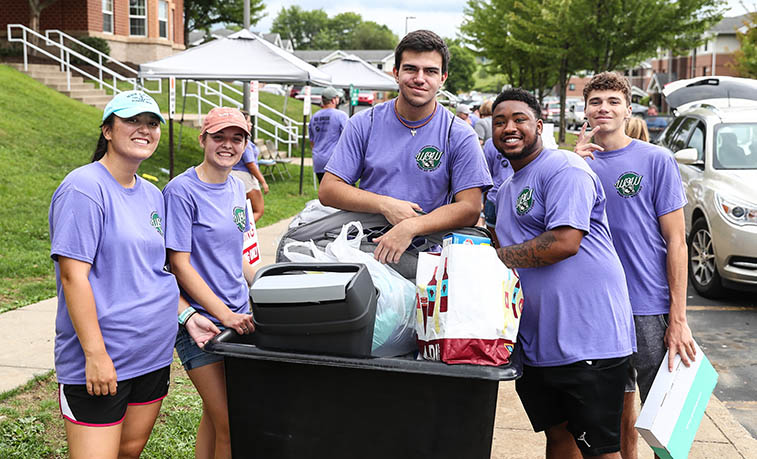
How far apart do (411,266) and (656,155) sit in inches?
52.2

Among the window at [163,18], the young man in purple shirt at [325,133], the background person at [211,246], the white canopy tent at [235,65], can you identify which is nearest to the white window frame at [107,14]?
the window at [163,18]

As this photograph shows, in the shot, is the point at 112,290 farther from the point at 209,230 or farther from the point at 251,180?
the point at 251,180

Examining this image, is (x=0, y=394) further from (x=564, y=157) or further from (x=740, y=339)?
(x=740, y=339)

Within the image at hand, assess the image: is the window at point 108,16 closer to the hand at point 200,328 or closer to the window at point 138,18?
the window at point 138,18

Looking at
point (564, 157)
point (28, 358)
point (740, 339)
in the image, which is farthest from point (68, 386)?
point (740, 339)

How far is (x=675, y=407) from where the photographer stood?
110 inches

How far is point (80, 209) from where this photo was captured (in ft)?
8.01

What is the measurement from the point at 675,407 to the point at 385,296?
1272 millimetres

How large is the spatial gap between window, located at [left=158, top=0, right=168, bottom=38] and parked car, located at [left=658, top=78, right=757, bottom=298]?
26.3 meters

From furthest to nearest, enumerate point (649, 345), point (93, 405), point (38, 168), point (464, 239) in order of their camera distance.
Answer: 1. point (38, 168)
2. point (649, 345)
3. point (464, 239)
4. point (93, 405)

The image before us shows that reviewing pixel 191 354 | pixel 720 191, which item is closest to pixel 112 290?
pixel 191 354

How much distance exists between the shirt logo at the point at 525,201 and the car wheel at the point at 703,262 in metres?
5.52

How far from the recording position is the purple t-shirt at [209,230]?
9.36 ft

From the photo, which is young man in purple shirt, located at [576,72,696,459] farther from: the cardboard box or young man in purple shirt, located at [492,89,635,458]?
the cardboard box
